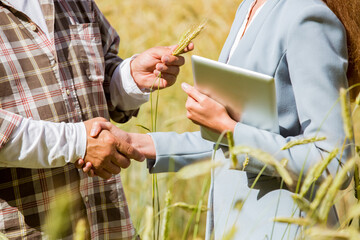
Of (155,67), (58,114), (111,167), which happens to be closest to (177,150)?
(111,167)

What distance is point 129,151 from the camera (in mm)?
1895

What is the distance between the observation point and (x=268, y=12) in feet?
5.08

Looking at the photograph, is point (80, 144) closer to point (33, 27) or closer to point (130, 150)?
point (130, 150)

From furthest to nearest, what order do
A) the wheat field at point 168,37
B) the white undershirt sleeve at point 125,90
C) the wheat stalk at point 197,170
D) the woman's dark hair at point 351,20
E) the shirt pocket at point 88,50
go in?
the wheat field at point 168,37 < the white undershirt sleeve at point 125,90 < the shirt pocket at point 88,50 < the woman's dark hair at point 351,20 < the wheat stalk at point 197,170

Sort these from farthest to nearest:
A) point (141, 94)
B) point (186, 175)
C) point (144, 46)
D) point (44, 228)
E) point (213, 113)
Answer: point (144, 46) < point (141, 94) < point (44, 228) < point (213, 113) < point (186, 175)

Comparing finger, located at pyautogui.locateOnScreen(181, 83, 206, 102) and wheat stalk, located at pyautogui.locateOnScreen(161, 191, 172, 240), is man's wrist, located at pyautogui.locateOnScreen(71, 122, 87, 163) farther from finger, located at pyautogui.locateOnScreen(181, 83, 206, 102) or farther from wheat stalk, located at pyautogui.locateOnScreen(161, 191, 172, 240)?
wheat stalk, located at pyautogui.locateOnScreen(161, 191, 172, 240)

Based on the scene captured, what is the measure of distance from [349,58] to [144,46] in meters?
3.49

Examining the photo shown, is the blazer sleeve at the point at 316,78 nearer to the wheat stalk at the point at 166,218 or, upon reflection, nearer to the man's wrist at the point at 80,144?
the wheat stalk at the point at 166,218

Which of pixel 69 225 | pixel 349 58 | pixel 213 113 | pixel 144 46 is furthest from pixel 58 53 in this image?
pixel 144 46

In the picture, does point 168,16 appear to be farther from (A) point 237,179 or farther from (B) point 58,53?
(A) point 237,179

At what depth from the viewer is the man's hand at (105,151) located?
1907 millimetres

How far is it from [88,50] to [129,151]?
0.57m

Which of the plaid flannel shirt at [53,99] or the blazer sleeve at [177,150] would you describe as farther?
the plaid flannel shirt at [53,99]

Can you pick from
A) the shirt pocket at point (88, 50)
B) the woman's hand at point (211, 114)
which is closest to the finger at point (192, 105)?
the woman's hand at point (211, 114)
